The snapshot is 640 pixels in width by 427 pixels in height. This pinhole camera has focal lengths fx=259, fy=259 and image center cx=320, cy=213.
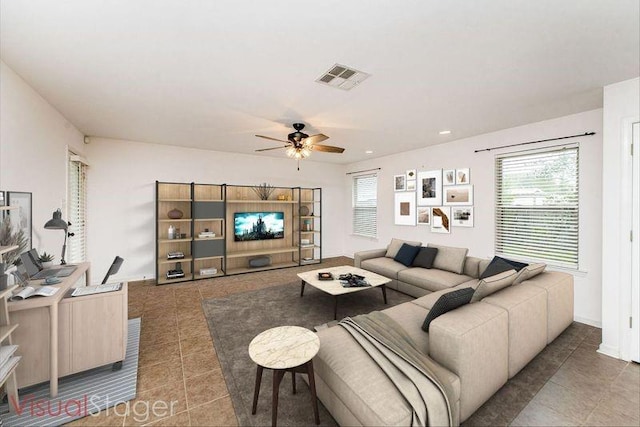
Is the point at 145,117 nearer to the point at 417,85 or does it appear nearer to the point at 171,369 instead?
the point at 171,369

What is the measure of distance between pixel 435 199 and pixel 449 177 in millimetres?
477

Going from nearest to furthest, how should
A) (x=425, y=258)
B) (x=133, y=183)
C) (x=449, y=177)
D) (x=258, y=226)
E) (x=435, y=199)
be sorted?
(x=425, y=258), (x=449, y=177), (x=133, y=183), (x=435, y=199), (x=258, y=226)

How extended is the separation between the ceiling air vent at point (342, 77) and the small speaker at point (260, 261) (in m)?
4.23

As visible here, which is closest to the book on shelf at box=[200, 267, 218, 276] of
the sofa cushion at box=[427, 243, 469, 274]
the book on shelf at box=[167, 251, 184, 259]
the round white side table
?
the book on shelf at box=[167, 251, 184, 259]

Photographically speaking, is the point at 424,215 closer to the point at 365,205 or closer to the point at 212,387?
the point at 365,205

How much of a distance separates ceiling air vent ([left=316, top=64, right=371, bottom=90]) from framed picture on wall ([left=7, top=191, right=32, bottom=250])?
2.88 metres

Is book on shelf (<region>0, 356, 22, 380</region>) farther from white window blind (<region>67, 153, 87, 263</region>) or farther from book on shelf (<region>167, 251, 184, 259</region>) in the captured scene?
book on shelf (<region>167, 251, 184, 259</region>)

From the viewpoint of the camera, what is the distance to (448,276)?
12.4 feet

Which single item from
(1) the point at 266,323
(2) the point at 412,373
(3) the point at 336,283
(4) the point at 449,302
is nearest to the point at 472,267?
(3) the point at 336,283

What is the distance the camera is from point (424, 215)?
5133mm

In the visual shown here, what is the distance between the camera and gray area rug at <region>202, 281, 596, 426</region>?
1797mm

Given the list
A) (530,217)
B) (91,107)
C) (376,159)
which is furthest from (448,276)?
(91,107)

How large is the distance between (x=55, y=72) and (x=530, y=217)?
5.80m

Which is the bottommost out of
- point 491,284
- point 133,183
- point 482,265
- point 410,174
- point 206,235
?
point 482,265
